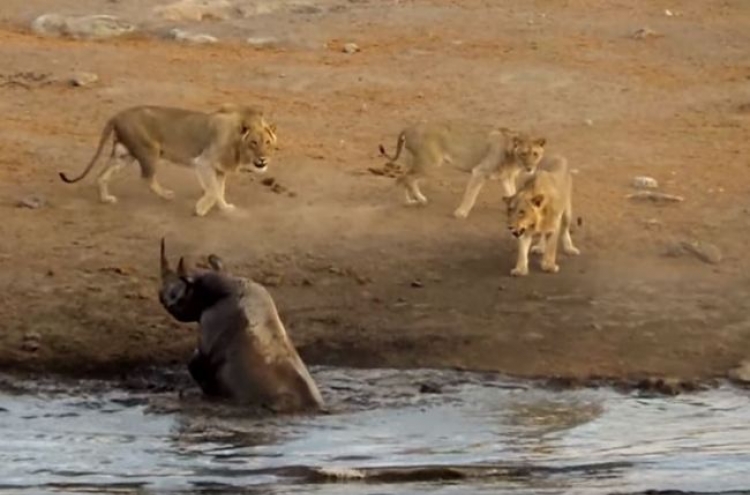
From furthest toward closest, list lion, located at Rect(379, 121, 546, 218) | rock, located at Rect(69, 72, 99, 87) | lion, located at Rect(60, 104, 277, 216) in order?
rock, located at Rect(69, 72, 99, 87) < lion, located at Rect(379, 121, 546, 218) < lion, located at Rect(60, 104, 277, 216)

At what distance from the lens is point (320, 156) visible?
51.3 ft

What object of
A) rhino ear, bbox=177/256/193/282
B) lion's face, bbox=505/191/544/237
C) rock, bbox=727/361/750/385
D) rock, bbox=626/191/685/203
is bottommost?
rock, bbox=727/361/750/385

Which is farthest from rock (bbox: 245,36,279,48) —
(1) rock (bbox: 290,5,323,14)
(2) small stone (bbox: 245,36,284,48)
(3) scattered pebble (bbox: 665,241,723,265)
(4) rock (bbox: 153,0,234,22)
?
(3) scattered pebble (bbox: 665,241,723,265)

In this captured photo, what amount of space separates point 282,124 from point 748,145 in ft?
10.8

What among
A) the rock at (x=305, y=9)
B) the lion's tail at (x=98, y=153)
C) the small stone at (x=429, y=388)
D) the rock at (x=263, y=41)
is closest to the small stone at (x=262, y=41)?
the rock at (x=263, y=41)

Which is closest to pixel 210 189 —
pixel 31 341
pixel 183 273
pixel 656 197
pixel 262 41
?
pixel 31 341

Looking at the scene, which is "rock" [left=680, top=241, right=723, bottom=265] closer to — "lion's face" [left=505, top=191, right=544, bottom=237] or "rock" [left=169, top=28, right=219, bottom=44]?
"lion's face" [left=505, top=191, right=544, bottom=237]

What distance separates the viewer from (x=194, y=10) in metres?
21.0

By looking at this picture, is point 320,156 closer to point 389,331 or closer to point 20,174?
point 20,174

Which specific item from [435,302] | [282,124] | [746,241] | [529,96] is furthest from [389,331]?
[529,96]

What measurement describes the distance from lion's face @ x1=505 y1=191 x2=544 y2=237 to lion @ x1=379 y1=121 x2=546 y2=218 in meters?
1.04

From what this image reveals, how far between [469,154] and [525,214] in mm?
1344

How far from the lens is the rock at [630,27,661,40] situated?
20.3m

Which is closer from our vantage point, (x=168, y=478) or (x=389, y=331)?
(x=168, y=478)
